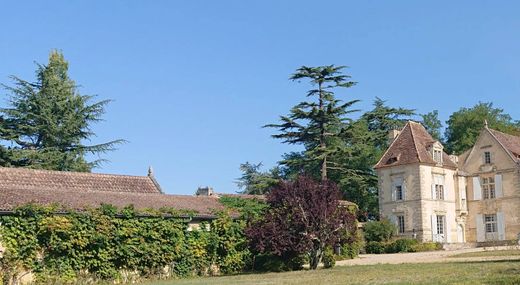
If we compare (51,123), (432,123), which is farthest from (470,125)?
(51,123)

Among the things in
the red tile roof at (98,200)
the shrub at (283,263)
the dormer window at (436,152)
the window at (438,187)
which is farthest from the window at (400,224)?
the shrub at (283,263)

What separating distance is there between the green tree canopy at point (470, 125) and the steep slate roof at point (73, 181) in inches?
1289

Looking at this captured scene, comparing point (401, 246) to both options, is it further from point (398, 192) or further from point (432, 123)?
point (432, 123)

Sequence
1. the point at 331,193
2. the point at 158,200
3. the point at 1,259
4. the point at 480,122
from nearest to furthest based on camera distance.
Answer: the point at 1,259, the point at 331,193, the point at 158,200, the point at 480,122

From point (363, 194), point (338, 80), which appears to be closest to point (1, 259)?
point (338, 80)

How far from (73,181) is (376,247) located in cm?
1969

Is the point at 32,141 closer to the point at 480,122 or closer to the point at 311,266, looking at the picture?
the point at 311,266

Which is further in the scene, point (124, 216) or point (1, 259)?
point (124, 216)

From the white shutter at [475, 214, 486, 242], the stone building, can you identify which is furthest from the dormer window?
the white shutter at [475, 214, 486, 242]

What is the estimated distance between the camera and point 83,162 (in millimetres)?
45875

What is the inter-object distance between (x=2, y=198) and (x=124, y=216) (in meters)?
4.41

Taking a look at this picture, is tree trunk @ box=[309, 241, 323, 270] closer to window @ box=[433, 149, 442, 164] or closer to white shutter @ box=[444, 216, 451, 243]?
window @ box=[433, 149, 442, 164]

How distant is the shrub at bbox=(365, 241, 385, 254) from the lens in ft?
138

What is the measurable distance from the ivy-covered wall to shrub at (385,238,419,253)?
50.7ft
